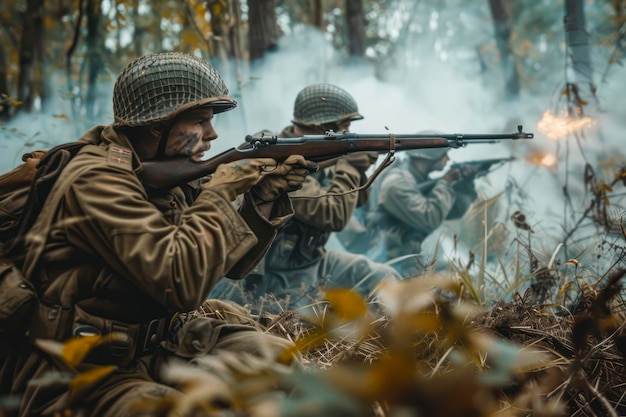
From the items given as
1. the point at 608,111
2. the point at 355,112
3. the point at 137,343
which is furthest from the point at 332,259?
the point at 608,111

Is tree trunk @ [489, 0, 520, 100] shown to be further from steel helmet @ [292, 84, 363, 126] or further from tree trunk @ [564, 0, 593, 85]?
steel helmet @ [292, 84, 363, 126]

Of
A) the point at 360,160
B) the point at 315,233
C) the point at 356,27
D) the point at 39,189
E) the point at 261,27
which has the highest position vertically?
the point at 356,27

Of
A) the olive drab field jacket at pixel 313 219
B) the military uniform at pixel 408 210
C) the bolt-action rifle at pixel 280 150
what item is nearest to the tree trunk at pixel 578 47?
the military uniform at pixel 408 210

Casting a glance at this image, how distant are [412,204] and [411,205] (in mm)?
19

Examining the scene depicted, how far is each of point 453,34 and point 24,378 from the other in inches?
822

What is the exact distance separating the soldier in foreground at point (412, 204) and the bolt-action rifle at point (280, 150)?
332cm

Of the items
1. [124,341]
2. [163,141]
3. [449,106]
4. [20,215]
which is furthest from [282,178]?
[449,106]

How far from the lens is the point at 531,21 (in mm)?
21656

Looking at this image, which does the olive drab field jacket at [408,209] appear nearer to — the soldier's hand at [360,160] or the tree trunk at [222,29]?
the soldier's hand at [360,160]

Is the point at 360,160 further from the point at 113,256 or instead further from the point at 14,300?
the point at 14,300

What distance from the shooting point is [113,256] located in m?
2.63

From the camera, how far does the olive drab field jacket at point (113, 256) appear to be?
8.49 feet

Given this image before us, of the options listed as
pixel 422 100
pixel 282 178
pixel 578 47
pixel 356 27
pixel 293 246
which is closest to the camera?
pixel 282 178

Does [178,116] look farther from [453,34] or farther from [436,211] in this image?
[453,34]
